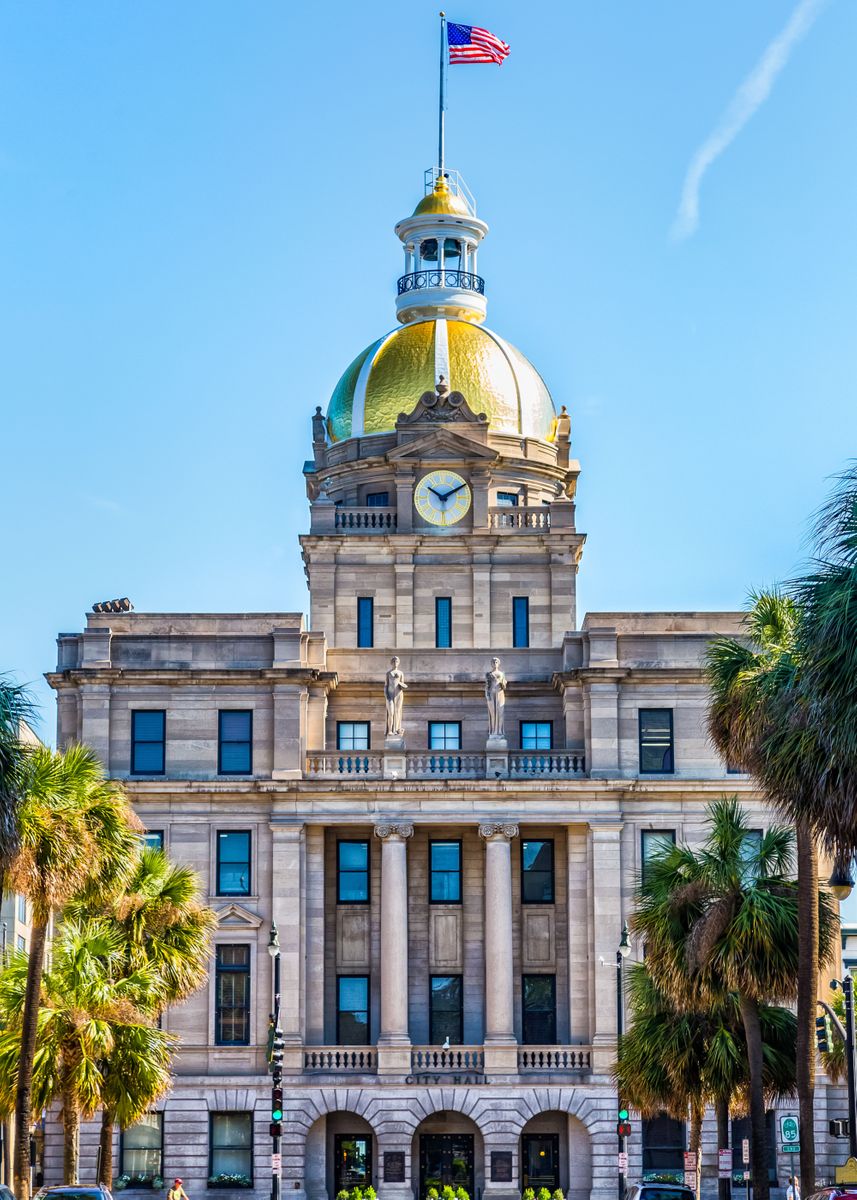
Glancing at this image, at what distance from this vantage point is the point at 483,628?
286ft

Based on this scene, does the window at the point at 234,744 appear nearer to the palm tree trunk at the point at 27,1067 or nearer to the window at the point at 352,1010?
the window at the point at 352,1010

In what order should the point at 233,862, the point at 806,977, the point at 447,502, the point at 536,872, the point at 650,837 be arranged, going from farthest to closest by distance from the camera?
the point at 447,502, the point at 536,872, the point at 650,837, the point at 233,862, the point at 806,977

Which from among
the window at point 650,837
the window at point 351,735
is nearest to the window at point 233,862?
the window at point 351,735

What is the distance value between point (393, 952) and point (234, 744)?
9.04 metres

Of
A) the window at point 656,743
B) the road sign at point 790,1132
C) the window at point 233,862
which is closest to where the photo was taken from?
the road sign at point 790,1132

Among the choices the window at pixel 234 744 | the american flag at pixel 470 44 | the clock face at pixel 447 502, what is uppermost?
the american flag at pixel 470 44

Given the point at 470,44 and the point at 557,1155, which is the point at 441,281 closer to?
the point at 470,44

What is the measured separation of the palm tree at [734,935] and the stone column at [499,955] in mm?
22091

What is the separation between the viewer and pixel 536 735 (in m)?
84.2

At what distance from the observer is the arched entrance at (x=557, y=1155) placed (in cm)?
7744

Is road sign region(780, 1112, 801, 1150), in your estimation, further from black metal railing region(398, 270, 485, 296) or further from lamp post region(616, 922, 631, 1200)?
black metal railing region(398, 270, 485, 296)

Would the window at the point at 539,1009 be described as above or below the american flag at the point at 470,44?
below

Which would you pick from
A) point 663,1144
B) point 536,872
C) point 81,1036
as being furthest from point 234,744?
point 81,1036

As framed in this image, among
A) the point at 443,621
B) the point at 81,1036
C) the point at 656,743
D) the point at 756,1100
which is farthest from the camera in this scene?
the point at 443,621
